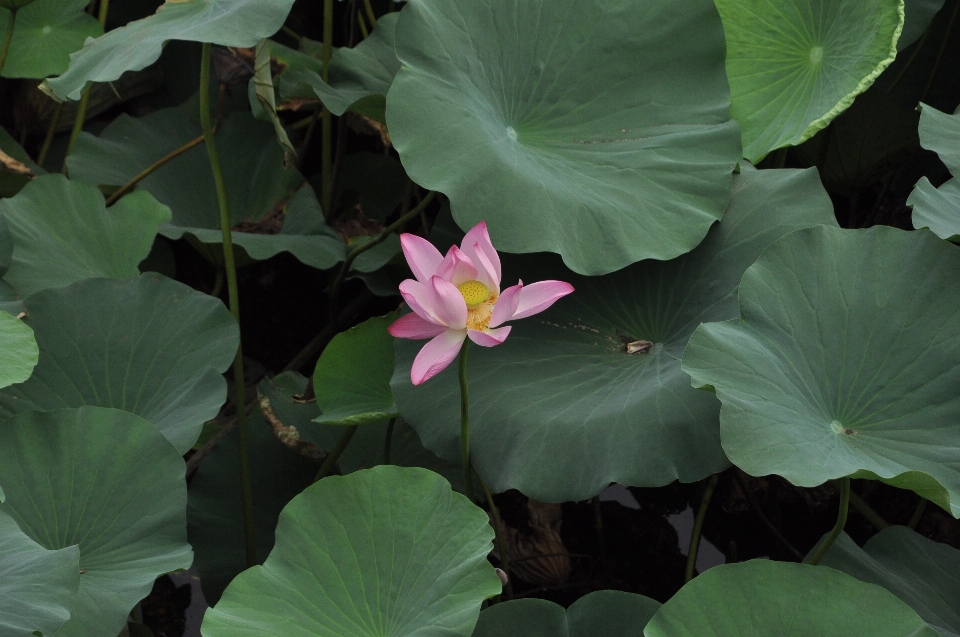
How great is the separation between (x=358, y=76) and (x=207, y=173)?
0.49 m

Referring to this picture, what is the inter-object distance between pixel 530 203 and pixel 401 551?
48 centimetres

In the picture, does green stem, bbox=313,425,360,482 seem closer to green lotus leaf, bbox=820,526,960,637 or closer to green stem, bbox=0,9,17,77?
green lotus leaf, bbox=820,526,960,637

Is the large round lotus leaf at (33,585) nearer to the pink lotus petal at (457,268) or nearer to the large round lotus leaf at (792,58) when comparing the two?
the pink lotus petal at (457,268)

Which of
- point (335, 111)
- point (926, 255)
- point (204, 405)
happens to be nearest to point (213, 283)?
point (335, 111)

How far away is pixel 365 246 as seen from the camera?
155 centimetres

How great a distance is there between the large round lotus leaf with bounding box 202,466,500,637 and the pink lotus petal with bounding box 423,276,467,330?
0.72 feet

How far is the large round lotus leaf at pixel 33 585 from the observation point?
2.82 feet

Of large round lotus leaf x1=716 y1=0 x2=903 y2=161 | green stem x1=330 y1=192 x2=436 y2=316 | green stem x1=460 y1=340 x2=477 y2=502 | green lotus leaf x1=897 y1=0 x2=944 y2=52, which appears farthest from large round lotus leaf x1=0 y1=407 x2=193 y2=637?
green lotus leaf x1=897 y1=0 x2=944 y2=52

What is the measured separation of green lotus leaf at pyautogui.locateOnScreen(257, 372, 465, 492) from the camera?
1390 mm

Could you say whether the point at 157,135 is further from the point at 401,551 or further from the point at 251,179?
the point at 401,551

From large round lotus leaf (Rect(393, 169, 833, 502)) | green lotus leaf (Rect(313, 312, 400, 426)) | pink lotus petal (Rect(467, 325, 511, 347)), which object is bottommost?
green lotus leaf (Rect(313, 312, 400, 426))

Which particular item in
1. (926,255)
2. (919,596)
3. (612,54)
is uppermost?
(612,54)

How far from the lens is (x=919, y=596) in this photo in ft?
3.36

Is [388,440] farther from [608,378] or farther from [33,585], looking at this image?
[33,585]
